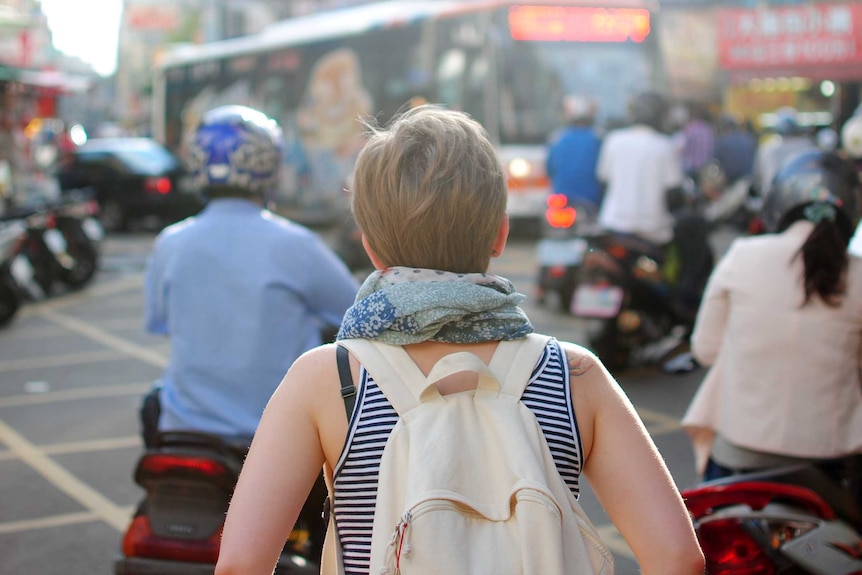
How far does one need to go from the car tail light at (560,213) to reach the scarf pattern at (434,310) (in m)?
7.89

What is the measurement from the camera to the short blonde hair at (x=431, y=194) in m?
1.91

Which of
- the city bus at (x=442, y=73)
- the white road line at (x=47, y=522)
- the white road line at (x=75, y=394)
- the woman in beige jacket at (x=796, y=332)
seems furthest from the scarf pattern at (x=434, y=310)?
the city bus at (x=442, y=73)

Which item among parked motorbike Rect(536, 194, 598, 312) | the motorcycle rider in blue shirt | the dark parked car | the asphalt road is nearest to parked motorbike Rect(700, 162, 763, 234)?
parked motorbike Rect(536, 194, 598, 312)

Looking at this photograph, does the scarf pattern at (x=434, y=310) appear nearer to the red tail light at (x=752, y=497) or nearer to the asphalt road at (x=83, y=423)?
the red tail light at (x=752, y=497)

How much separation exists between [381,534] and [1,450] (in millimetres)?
5885

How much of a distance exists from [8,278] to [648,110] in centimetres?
615

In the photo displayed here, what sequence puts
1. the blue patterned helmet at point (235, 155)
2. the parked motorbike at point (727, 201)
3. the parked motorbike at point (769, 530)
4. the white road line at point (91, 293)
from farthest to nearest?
the white road line at point (91, 293), the parked motorbike at point (727, 201), the blue patterned helmet at point (235, 155), the parked motorbike at point (769, 530)

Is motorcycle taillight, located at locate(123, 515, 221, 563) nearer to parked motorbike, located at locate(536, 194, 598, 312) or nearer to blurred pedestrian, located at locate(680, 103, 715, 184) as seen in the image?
parked motorbike, located at locate(536, 194, 598, 312)

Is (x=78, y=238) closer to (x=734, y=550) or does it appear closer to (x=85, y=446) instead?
(x=85, y=446)

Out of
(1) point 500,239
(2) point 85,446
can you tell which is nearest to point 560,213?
(2) point 85,446

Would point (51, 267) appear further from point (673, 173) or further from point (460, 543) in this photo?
point (460, 543)

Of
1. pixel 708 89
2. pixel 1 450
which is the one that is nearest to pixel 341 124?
pixel 708 89

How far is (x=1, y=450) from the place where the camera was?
709 cm

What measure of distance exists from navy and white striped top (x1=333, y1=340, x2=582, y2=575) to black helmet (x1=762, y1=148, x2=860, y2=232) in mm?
1880
